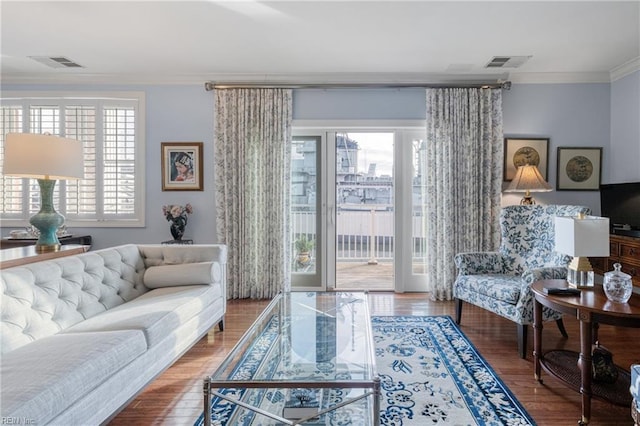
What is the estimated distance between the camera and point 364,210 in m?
5.98

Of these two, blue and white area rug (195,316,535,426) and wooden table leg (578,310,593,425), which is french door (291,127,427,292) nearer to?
blue and white area rug (195,316,535,426)

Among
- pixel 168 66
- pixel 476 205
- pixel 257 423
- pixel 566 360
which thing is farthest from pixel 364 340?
pixel 168 66

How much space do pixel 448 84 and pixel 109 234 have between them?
4.45 meters

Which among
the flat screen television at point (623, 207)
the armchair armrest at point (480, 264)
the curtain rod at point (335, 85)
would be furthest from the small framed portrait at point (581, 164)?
the armchair armrest at point (480, 264)

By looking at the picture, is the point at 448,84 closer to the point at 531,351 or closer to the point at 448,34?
the point at 448,34

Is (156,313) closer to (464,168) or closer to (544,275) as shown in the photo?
(544,275)

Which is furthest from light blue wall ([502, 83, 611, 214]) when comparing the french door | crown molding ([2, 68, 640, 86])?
the french door

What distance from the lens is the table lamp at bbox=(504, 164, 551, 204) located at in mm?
3623

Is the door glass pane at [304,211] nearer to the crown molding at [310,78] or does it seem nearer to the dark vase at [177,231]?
the crown molding at [310,78]

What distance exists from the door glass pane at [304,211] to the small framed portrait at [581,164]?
2922 millimetres

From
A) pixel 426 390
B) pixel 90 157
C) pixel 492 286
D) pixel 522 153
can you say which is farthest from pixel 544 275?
pixel 90 157

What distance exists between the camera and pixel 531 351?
2586 mm

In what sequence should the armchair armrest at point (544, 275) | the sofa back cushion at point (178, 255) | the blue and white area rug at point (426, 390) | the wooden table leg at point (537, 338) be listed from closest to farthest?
the blue and white area rug at point (426, 390)
the wooden table leg at point (537, 338)
the armchair armrest at point (544, 275)
the sofa back cushion at point (178, 255)

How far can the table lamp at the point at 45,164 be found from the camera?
2.21m
